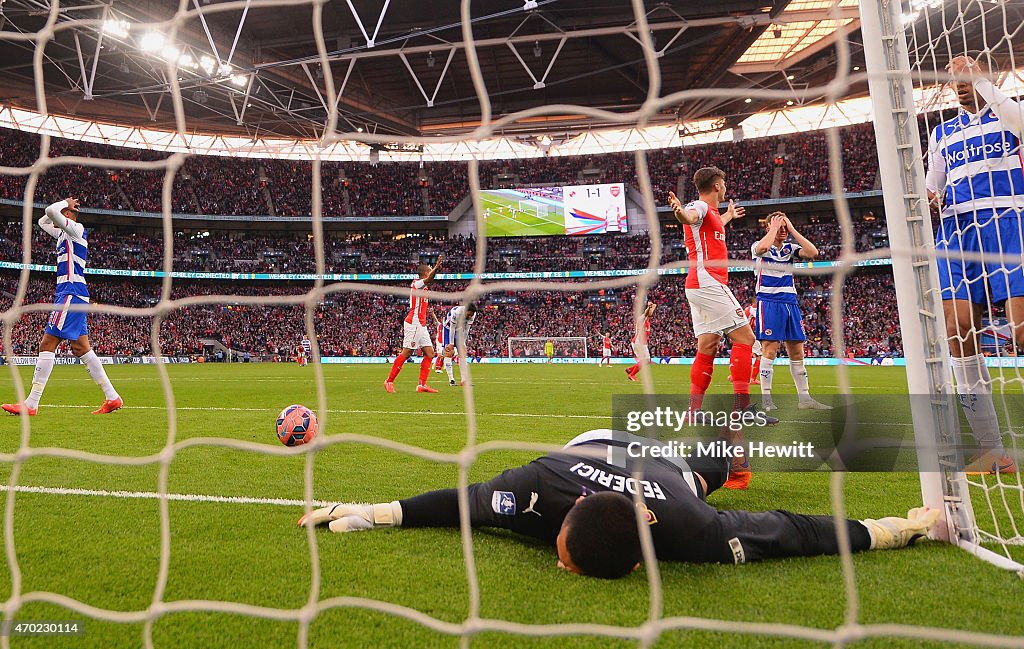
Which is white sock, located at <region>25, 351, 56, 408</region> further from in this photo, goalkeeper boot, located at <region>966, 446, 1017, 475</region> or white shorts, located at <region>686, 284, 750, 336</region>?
goalkeeper boot, located at <region>966, 446, 1017, 475</region>

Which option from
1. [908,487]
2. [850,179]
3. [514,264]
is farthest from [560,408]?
[850,179]

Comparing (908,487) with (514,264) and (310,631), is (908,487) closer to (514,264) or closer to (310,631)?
(310,631)

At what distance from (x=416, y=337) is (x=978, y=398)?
24.6 ft

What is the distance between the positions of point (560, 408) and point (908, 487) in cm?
429

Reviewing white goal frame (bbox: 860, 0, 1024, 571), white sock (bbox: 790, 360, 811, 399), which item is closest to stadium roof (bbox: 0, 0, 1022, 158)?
white sock (bbox: 790, 360, 811, 399)

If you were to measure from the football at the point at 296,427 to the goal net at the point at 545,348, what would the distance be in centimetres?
2358

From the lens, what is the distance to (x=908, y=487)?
3166mm

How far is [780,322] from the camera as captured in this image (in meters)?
6.55

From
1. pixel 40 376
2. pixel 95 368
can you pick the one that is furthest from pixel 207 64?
pixel 40 376

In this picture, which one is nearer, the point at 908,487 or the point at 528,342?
the point at 908,487

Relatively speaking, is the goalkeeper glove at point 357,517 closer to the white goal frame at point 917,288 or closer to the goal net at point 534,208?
the white goal frame at point 917,288

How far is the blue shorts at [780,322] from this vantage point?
21.5 ft

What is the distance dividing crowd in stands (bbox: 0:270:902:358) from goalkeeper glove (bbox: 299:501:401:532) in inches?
966

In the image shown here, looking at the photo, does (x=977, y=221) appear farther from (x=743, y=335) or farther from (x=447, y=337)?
(x=447, y=337)
